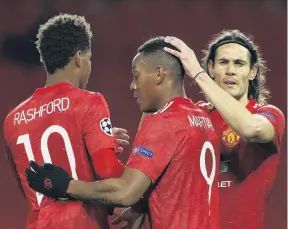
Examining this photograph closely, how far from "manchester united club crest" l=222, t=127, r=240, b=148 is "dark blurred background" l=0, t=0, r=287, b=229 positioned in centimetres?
326

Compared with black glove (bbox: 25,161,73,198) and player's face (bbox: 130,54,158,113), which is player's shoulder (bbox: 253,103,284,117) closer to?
player's face (bbox: 130,54,158,113)

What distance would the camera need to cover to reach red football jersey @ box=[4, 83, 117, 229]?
2424 millimetres

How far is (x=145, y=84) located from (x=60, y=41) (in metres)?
0.39

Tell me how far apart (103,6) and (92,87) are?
88cm

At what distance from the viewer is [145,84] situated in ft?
8.12

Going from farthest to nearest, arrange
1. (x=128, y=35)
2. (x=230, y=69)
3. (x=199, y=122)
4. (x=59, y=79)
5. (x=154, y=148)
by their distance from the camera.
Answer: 1. (x=128, y=35)
2. (x=230, y=69)
3. (x=59, y=79)
4. (x=199, y=122)
5. (x=154, y=148)

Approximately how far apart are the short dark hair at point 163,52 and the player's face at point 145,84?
0.04 metres

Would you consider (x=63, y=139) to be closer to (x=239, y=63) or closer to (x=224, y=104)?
(x=224, y=104)

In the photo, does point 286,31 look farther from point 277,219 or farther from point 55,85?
point 55,85

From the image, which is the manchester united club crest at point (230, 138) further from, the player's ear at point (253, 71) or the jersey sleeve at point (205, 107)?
the player's ear at point (253, 71)

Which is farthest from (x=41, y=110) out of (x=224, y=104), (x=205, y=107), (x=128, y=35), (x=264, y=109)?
(x=128, y=35)

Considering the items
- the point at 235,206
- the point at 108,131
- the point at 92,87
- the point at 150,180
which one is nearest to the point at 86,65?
the point at 108,131

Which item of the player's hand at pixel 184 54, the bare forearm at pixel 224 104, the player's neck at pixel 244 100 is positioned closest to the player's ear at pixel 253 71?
the player's neck at pixel 244 100

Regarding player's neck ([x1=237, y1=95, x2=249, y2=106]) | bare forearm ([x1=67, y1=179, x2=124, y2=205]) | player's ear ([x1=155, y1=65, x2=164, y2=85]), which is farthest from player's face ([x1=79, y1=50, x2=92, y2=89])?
player's neck ([x1=237, y1=95, x2=249, y2=106])
